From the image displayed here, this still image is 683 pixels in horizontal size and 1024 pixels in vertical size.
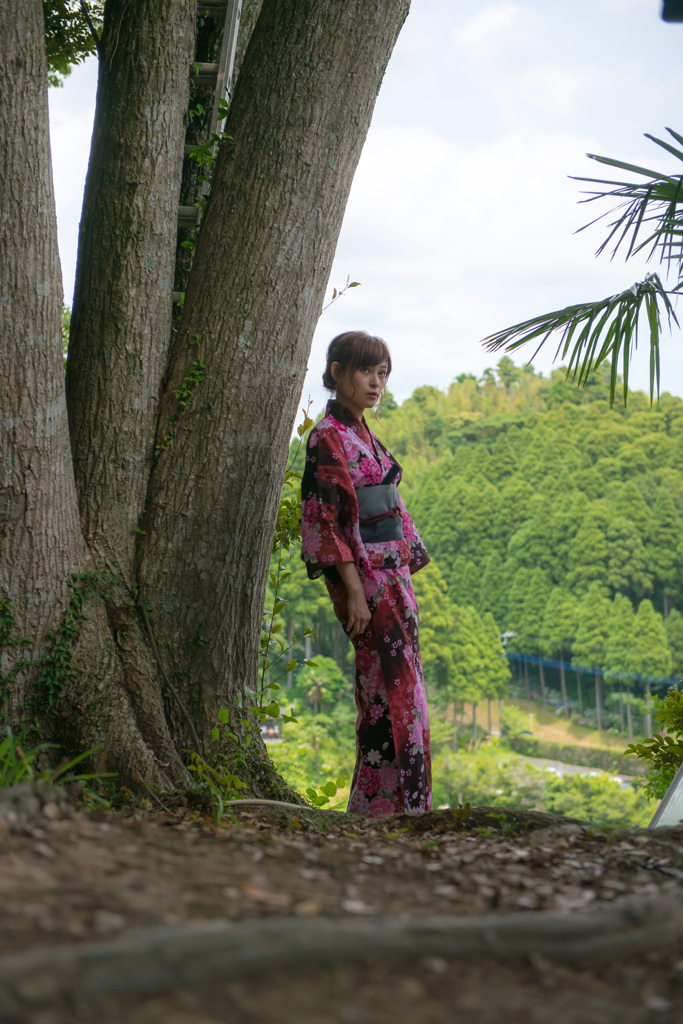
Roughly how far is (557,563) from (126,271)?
43621mm

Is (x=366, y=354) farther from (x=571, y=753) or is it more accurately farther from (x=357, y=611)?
(x=571, y=753)

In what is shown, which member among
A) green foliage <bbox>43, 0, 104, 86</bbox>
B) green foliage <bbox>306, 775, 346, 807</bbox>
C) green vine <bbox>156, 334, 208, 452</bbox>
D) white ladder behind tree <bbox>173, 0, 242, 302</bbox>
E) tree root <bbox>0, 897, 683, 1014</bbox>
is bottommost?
green foliage <bbox>306, 775, 346, 807</bbox>

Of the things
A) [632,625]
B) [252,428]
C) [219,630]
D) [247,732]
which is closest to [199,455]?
[252,428]

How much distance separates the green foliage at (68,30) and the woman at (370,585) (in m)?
3.22

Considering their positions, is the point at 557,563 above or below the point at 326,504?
below

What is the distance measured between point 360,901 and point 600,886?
0.41 m

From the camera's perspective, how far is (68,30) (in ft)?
15.5

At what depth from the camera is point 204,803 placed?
1996 millimetres

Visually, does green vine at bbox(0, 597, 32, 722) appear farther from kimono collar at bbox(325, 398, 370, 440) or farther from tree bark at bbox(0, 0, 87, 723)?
kimono collar at bbox(325, 398, 370, 440)

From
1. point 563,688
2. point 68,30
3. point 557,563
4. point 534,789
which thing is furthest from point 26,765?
point 557,563

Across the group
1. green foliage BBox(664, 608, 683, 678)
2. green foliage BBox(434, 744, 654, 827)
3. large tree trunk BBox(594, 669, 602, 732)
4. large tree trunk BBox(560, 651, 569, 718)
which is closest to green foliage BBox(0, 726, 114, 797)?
green foliage BBox(434, 744, 654, 827)

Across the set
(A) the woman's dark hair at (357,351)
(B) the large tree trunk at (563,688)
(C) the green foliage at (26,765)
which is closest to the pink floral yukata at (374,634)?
(A) the woman's dark hair at (357,351)

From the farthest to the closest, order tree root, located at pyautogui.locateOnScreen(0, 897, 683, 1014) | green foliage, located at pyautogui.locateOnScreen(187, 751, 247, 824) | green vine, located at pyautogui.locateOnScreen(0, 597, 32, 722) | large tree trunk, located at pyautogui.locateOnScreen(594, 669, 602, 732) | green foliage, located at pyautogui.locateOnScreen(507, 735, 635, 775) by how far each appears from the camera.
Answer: large tree trunk, located at pyautogui.locateOnScreen(594, 669, 602, 732), green foliage, located at pyautogui.locateOnScreen(507, 735, 635, 775), green foliage, located at pyautogui.locateOnScreen(187, 751, 247, 824), green vine, located at pyautogui.locateOnScreen(0, 597, 32, 722), tree root, located at pyautogui.locateOnScreen(0, 897, 683, 1014)

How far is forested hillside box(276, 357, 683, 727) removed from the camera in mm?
38938
